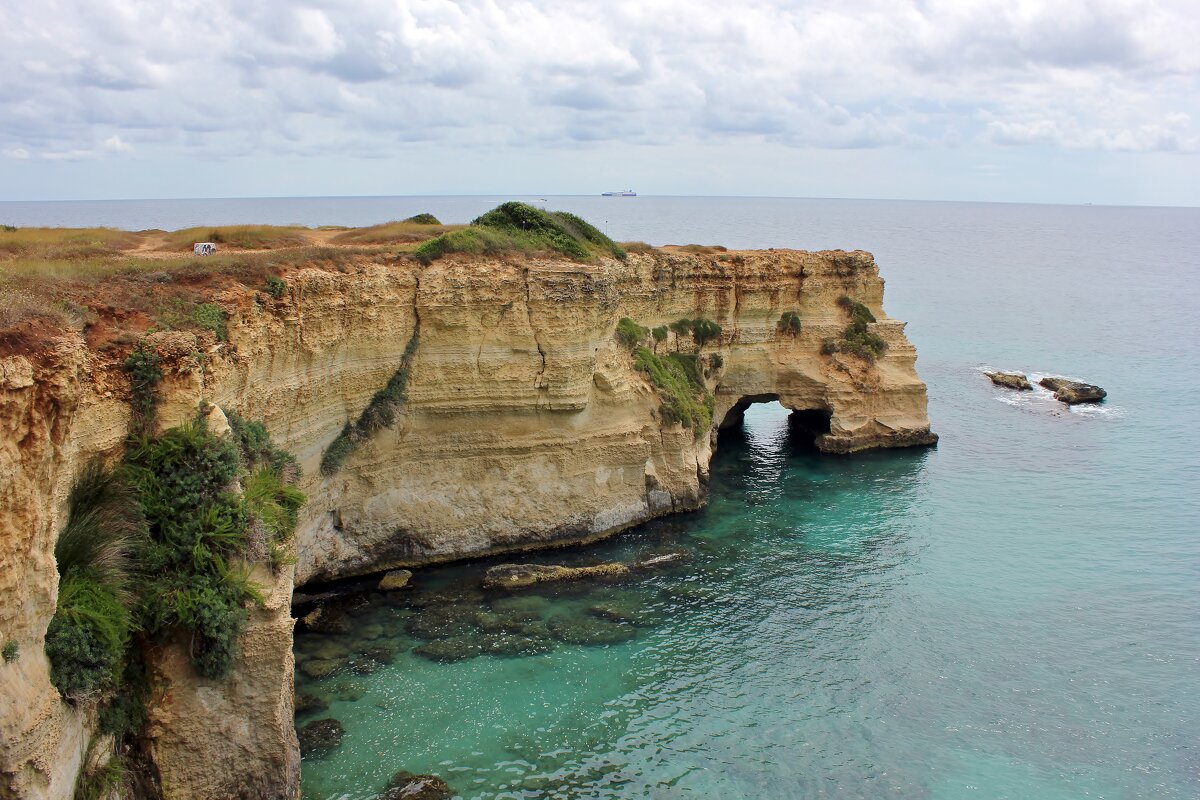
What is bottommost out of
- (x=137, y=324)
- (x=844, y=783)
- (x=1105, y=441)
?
(x=844, y=783)

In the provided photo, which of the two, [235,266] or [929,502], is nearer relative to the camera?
[235,266]

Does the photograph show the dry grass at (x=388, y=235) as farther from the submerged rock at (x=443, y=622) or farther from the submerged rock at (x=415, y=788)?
the submerged rock at (x=415, y=788)

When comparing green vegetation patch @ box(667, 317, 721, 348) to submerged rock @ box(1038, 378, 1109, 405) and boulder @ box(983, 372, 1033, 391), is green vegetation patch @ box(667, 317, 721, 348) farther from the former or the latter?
boulder @ box(983, 372, 1033, 391)

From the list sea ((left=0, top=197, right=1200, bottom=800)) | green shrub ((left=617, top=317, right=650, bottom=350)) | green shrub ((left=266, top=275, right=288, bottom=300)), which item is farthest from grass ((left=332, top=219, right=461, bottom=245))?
sea ((left=0, top=197, right=1200, bottom=800))

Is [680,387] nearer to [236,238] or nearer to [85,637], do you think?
[236,238]

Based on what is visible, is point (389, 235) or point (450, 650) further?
point (389, 235)

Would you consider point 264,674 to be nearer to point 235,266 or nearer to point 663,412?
point 235,266

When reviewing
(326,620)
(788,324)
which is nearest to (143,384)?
(326,620)

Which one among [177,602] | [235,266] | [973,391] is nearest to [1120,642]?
[177,602]
